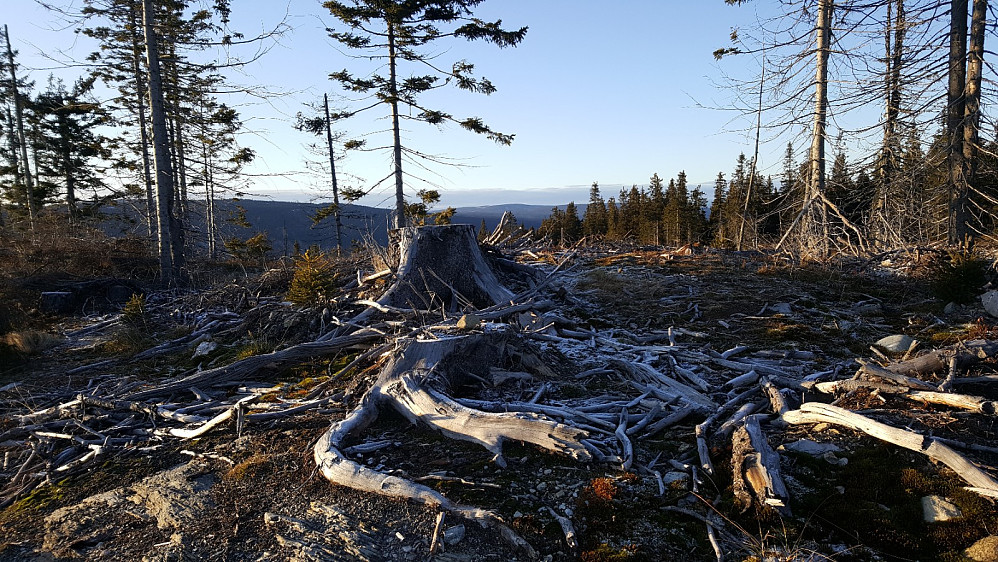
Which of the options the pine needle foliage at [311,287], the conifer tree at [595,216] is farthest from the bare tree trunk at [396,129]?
the conifer tree at [595,216]

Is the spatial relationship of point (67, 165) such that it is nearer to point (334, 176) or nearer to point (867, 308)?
point (334, 176)

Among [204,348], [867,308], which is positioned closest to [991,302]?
[867,308]

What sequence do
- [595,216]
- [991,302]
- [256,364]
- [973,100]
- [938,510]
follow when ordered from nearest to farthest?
[938,510] < [256,364] < [991,302] < [973,100] < [595,216]

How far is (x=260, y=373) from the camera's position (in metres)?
5.95

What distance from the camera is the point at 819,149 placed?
1139cm

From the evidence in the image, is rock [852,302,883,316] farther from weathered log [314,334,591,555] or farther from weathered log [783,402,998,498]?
weathered log [314,334,591,555]

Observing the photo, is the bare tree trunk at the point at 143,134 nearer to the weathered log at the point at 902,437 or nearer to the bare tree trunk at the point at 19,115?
the bare tree trunk at the point at 19,115

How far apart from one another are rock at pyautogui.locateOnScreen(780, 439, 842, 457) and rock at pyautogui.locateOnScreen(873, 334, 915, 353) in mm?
3132

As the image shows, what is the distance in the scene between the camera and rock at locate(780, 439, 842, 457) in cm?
336

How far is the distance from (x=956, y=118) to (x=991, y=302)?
5057mm

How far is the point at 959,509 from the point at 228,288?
11545mm

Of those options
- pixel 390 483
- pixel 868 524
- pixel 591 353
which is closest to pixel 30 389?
pixel 390 483

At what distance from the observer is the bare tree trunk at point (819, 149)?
1115 cm

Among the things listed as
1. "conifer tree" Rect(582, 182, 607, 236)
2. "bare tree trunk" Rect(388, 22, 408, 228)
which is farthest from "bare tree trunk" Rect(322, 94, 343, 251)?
"conifer tree" Rect(582, 182, 607, 236)
